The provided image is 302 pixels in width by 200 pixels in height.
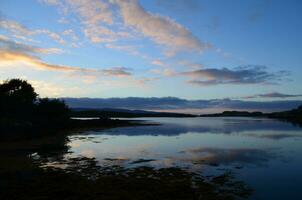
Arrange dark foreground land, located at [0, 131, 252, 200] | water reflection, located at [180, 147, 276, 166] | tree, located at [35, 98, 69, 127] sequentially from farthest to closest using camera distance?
tree, located at [35, 98, 69, 127]
water reflection, located at [180, 147, 276, 166]
dark foreground land, located at [0, 131, 252, 200]

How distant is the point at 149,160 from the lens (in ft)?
102

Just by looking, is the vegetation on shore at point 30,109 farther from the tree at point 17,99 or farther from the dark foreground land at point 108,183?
the dark foreground land at point 108,183

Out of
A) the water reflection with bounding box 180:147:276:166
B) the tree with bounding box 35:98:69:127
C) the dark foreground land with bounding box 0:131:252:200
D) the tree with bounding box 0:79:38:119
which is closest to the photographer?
the dark foreground land with bounding box 0:131:252:200

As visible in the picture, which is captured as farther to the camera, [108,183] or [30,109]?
[30,109]

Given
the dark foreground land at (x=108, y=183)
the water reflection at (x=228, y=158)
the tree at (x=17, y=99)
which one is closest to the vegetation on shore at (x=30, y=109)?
the tree at (x=17, y=99)

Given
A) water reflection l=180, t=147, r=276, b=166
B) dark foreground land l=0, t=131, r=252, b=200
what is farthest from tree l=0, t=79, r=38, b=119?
water reflection l=180, t=147, r=276, b=166

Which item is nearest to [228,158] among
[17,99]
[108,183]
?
[108,183]

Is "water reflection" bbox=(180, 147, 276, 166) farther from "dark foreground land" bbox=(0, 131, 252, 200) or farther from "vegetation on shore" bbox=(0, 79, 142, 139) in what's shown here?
"vegetation on shore" bbox=(0, 79, 142, 139)

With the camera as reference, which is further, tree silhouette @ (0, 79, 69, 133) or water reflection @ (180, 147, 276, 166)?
tree silhouette @ (0, 79, 69, 133)

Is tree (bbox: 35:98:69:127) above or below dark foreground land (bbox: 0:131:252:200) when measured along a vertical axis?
above

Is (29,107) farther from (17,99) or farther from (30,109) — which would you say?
(17,99)

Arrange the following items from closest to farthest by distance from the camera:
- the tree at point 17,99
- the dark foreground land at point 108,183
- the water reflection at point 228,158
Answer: the dark foreground land at point 108,183, the water reflection at point 228,158, the tree at point 17,99

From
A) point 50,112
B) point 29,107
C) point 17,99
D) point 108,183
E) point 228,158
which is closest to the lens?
point 108,183

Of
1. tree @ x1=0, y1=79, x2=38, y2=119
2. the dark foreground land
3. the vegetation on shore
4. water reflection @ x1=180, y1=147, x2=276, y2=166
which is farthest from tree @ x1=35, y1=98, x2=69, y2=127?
the dark foreground land
